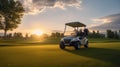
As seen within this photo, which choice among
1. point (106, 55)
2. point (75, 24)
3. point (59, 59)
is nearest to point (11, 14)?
point (75, 24)

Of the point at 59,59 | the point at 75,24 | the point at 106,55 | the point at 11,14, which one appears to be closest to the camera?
the point at 59,59

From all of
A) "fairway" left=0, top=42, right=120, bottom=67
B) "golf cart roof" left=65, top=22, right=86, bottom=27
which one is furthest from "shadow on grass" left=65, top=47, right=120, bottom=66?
"golf cart roof" left=65, top=22, right=86, bottom=27

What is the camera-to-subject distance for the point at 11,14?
232 feet

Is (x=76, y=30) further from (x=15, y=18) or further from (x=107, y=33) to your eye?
(x=107, y=33)

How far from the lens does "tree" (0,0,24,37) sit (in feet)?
224

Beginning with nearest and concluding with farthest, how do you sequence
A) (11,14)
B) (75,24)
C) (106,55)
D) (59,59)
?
(59,59) → (106,55) → (75,24) → (11,14)

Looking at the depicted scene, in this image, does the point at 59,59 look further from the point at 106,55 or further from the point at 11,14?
the point at 11,14

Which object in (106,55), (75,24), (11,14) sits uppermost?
(11,14)

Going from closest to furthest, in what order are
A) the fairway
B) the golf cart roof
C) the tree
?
the fairway < the golf cart roof < the tree

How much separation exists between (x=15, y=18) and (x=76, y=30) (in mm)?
44392

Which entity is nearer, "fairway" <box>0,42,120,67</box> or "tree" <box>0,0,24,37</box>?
"fairway" <box>0,42,120,67</box>

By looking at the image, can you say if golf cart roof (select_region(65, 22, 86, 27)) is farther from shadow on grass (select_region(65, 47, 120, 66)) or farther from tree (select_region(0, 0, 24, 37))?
tree (select_region(0, 0, 24, 37))

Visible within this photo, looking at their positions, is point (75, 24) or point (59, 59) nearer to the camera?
point (59, 59)

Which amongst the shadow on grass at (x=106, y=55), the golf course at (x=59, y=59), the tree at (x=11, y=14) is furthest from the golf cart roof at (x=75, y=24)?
the tree at (x=11, y=14)
